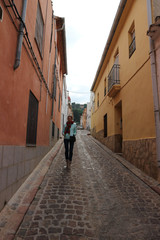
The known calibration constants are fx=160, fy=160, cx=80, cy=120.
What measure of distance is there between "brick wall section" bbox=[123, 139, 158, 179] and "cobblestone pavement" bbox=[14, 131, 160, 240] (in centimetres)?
63

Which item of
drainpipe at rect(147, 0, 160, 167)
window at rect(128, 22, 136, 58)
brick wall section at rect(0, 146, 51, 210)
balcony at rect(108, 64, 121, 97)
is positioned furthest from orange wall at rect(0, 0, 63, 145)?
balcony at rect(108, 64, 121, 97)

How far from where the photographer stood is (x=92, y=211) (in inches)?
108

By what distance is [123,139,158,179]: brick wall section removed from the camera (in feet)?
14.9

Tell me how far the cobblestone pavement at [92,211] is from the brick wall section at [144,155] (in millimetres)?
634

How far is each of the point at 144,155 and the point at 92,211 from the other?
307cm

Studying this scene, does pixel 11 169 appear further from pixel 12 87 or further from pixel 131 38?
pixel 131 38

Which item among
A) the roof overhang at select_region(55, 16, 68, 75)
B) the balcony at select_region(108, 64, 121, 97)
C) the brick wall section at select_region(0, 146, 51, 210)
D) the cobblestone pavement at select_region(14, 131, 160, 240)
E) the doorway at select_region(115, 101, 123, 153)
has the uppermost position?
the roof overhang at select_region(55, 16, 68, 75)

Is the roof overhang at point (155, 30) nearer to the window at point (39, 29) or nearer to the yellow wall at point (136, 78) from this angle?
the yellow wall at point (136, 78)

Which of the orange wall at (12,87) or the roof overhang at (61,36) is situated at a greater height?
the roof overhang at (61,36)

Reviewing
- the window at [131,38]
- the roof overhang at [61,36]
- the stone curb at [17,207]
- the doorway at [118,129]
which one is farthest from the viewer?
the roof overhang at [61,36]

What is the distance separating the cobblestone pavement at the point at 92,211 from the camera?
2150 mm

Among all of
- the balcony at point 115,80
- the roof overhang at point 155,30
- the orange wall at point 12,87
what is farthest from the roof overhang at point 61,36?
the roof overhang at point 155,30

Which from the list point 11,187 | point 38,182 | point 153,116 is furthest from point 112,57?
point 11,187

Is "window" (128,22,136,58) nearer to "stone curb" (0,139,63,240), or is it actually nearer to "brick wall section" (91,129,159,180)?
"brick wall section" (91,129,159,180)
